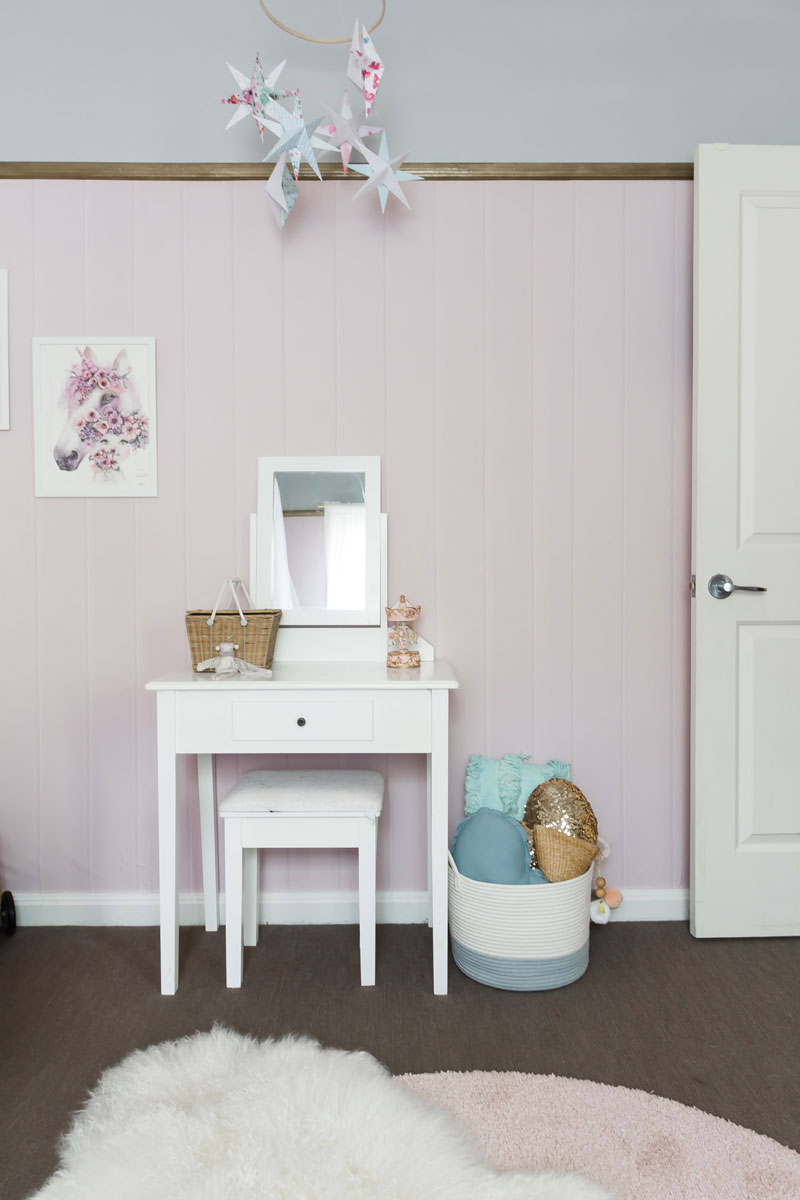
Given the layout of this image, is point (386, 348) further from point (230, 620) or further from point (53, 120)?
point (53, 120)

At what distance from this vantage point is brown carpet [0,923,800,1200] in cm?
158

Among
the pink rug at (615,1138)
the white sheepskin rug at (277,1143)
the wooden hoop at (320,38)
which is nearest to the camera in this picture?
the white sheepskin rug at (277,1143)

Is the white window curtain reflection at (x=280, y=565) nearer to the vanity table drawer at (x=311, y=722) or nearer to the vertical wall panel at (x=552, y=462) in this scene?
the vanity table drawer at (x=311, y=722)

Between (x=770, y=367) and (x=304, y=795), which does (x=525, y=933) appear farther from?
(x=770, y=367)

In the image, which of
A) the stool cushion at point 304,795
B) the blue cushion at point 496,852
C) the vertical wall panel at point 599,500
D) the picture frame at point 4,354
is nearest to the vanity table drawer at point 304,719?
the stool cushion at point 304,795

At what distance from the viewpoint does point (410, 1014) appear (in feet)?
6.12

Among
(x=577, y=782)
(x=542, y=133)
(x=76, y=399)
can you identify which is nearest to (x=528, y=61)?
(x=542, y=133)

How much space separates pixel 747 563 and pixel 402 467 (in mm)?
973

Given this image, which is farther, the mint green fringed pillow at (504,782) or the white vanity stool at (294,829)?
the mint green fringed pillow at (504,782)

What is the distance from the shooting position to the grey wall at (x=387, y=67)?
2.31 metres

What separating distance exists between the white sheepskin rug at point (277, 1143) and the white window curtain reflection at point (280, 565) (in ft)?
3.90

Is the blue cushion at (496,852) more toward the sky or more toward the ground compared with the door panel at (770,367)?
more toward the ground

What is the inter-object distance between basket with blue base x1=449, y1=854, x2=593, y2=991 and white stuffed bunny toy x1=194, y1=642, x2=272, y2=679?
714mm

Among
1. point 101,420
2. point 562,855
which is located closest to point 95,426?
point 101,420
